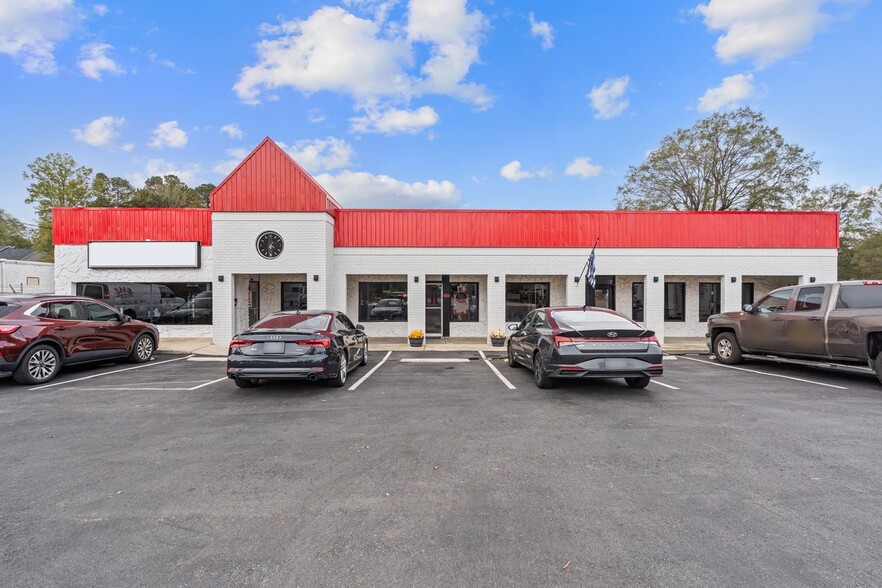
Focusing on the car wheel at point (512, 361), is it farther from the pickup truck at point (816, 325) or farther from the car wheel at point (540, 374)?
the pickup truck at point (816, 325)

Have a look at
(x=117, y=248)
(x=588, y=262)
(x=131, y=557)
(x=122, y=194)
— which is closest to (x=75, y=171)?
(x=122, y=194)

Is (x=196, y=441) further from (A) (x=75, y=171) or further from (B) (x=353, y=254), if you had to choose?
(A) (x=75, y=171)

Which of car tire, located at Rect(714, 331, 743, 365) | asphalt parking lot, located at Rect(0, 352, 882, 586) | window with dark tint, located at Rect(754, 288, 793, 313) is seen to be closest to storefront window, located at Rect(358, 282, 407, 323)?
asphalt parking lot, located at Rect(0, 352, 882, 586)

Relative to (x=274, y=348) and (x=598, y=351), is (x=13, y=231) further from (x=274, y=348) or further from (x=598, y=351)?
(x=598, y=351)

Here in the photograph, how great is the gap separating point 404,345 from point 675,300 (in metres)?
10.8

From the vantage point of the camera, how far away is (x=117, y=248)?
14609 mm

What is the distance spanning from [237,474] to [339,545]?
1658 mm

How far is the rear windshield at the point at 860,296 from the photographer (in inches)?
304

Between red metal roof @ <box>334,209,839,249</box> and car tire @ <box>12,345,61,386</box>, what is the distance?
27.3ft

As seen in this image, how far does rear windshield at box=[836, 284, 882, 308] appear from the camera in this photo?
25.4ft

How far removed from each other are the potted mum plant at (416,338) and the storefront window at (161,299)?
7695 millimetres

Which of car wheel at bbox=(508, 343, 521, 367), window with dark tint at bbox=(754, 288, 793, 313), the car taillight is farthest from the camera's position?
car wheel at bbox=(508, 343, 521, 367)

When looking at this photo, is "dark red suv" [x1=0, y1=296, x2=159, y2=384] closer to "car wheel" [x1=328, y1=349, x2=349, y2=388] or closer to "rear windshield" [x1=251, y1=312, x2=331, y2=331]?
"rear windshield" [x1=251, y1=312, x2=331, y2=331]

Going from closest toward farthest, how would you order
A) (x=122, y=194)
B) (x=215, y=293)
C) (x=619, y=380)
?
(x=619, y=380), (x=215, y=293), (x=122, y=194)
